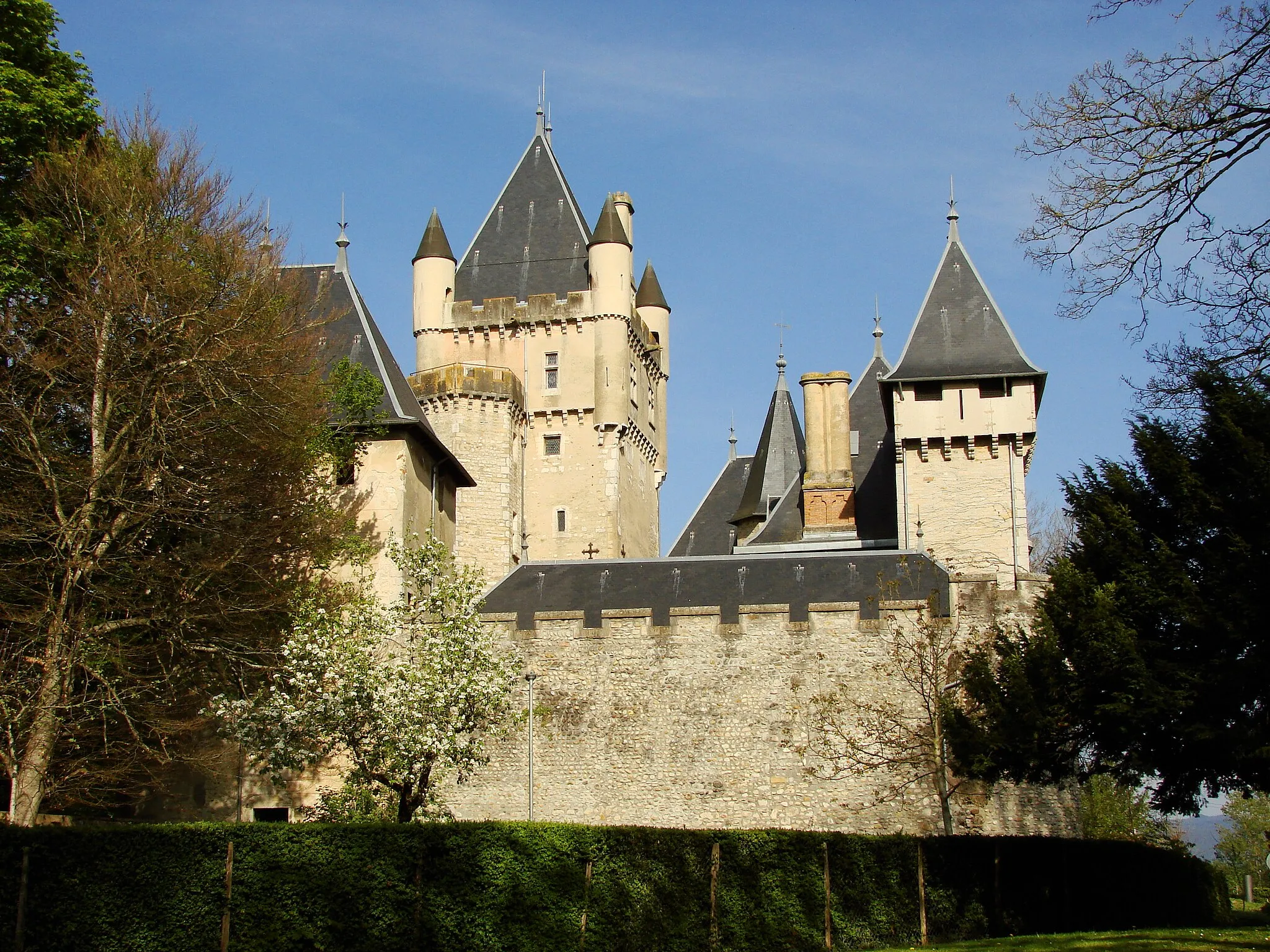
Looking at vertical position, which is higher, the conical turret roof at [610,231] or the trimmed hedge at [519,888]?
the conical turret roof at [610,231]

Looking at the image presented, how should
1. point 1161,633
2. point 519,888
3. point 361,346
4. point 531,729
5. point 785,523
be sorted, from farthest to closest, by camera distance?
1. point 785,523
2. point 361,346
3. point 531,729
4. point 1161,633
5. point 519,888

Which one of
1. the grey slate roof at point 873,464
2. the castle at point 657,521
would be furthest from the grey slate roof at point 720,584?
the grey slate roof at point 873,464

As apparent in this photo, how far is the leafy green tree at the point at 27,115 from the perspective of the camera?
17.5 meters

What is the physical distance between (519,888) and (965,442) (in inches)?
682

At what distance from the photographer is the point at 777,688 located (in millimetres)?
22922

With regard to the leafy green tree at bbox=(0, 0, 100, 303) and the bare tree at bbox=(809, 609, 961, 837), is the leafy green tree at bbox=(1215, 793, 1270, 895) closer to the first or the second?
the bare tree at bbox=(809, 609, 961, 837)

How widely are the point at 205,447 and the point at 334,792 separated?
6.22 meters

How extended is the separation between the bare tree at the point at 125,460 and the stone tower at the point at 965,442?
13544 millimetres

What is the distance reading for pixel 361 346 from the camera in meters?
26.3

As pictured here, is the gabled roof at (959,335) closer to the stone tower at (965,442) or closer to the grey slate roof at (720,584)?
the stone tower at (965,442)

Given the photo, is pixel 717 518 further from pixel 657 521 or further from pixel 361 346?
pixel 361 346

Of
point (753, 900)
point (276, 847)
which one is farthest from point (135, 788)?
point (753, 900)

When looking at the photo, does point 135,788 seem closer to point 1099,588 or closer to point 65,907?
point 65,907

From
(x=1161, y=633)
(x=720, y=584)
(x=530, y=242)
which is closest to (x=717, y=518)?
(x=530, y=242)
